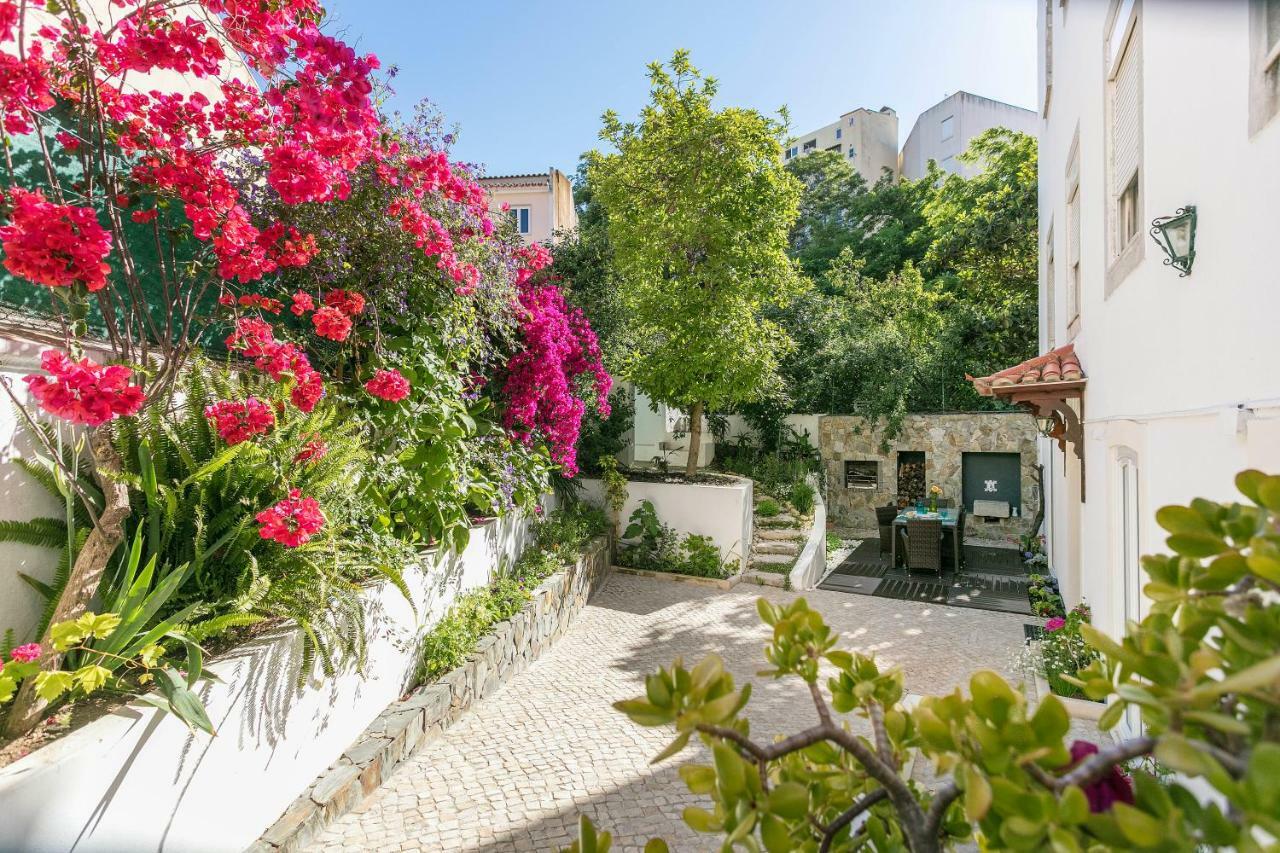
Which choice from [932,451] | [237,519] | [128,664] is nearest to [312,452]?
[237,519]

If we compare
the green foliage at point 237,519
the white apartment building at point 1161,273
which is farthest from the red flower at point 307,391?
the white apartment building at point 1161,273

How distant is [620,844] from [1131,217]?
5.09m

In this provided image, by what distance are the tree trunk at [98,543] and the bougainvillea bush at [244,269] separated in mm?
12

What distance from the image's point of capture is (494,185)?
19.7m

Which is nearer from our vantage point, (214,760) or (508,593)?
(214,760)

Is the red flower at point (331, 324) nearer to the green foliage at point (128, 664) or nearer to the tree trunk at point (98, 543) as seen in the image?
the tree trunk at point (98, 543)

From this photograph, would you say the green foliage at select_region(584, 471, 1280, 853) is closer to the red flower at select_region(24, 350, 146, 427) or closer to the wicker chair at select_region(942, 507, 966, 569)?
the red flower at select_region(24, 350, 146, 427)

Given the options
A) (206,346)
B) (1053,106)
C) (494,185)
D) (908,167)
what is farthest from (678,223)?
(908,167)

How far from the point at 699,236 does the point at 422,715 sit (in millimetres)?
7554

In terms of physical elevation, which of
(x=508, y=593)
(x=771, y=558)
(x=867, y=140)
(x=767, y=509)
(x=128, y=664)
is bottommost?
(x=771, y=558)

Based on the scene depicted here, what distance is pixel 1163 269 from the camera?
10.0 ft

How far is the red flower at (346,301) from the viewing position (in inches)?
174

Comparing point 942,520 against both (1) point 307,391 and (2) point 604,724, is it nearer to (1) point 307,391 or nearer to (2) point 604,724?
(2) point 604,724

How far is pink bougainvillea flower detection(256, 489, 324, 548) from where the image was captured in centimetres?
320
